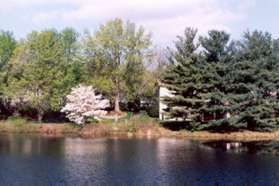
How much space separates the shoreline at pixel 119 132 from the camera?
212 feet

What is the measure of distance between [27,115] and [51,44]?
1106cm

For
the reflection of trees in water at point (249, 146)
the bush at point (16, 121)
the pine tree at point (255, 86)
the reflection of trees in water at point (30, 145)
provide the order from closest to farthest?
1. the reflection of trees in water at point (30, 145)
2. the reflection of trees in water at point (249, 146)
3. the pine tree at point (255, 86)
4. the bush at point (16, 121)

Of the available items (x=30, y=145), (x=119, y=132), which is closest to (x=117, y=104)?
(x=119, y=132)

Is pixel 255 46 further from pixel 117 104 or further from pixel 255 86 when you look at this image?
pixel 117 104

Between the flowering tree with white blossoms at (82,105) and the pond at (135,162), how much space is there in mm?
8643

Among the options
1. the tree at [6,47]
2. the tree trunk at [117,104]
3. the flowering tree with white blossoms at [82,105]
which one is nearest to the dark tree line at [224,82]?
the flowering tree with white blossoms at [82,105]

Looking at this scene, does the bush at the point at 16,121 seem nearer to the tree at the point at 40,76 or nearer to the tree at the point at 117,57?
the tree at the point at 40,76

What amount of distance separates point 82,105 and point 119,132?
656cm

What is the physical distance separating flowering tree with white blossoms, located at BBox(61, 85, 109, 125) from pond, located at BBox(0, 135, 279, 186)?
8.64 m

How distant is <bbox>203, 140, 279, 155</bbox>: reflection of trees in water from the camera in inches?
2045

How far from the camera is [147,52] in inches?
3265

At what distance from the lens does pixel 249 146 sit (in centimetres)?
5603

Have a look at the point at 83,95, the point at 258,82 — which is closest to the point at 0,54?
the point at 83,95

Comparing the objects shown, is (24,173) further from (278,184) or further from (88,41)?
(88,41)
